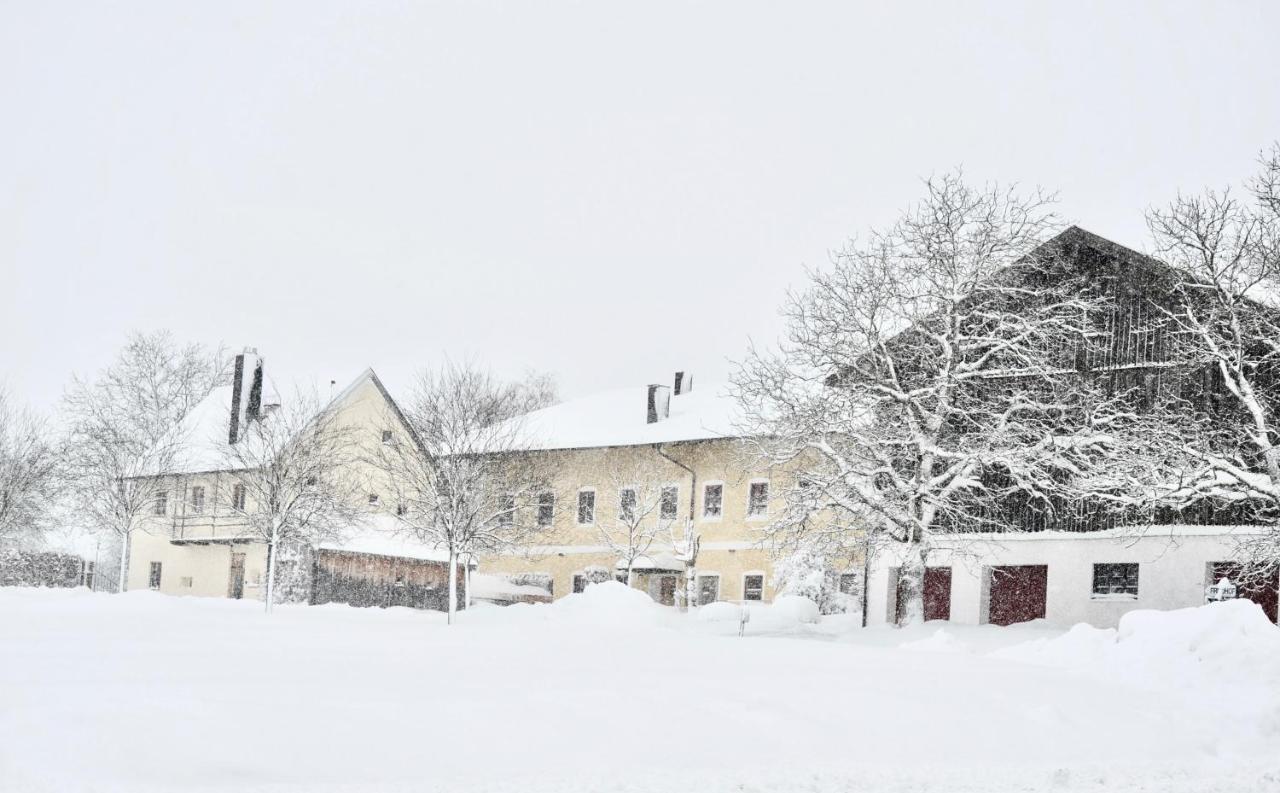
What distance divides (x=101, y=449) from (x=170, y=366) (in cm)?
1692

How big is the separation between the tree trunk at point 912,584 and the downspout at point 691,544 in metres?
12.1

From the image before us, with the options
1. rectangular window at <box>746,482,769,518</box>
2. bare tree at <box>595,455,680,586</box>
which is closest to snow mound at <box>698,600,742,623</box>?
rectangular window at <box>746,482,769,518</box>

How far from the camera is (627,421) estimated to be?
49.8m

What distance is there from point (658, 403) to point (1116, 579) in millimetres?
20352

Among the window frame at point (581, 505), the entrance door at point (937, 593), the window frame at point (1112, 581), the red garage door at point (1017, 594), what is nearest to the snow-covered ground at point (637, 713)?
the window frame at point (1112, 581)

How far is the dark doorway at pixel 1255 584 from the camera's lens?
2994 cm

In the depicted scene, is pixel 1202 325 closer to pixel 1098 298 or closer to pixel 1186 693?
pixel 1098 298

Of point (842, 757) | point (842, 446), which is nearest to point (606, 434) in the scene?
point (842, 446)

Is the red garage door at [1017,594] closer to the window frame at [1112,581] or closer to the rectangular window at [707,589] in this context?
the window frame at [1112,581]

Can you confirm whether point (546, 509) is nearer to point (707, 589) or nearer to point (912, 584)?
point (707, 589)

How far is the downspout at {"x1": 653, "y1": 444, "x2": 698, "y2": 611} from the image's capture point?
44.2 meters

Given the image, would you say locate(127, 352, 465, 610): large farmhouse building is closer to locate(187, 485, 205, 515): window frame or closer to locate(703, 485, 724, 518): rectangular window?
locate(187, 485, 205, 515): window frame

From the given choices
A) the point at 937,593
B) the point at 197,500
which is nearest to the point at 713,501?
the point at 937,593

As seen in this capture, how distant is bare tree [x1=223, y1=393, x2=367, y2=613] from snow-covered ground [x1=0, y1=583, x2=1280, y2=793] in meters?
16.1
